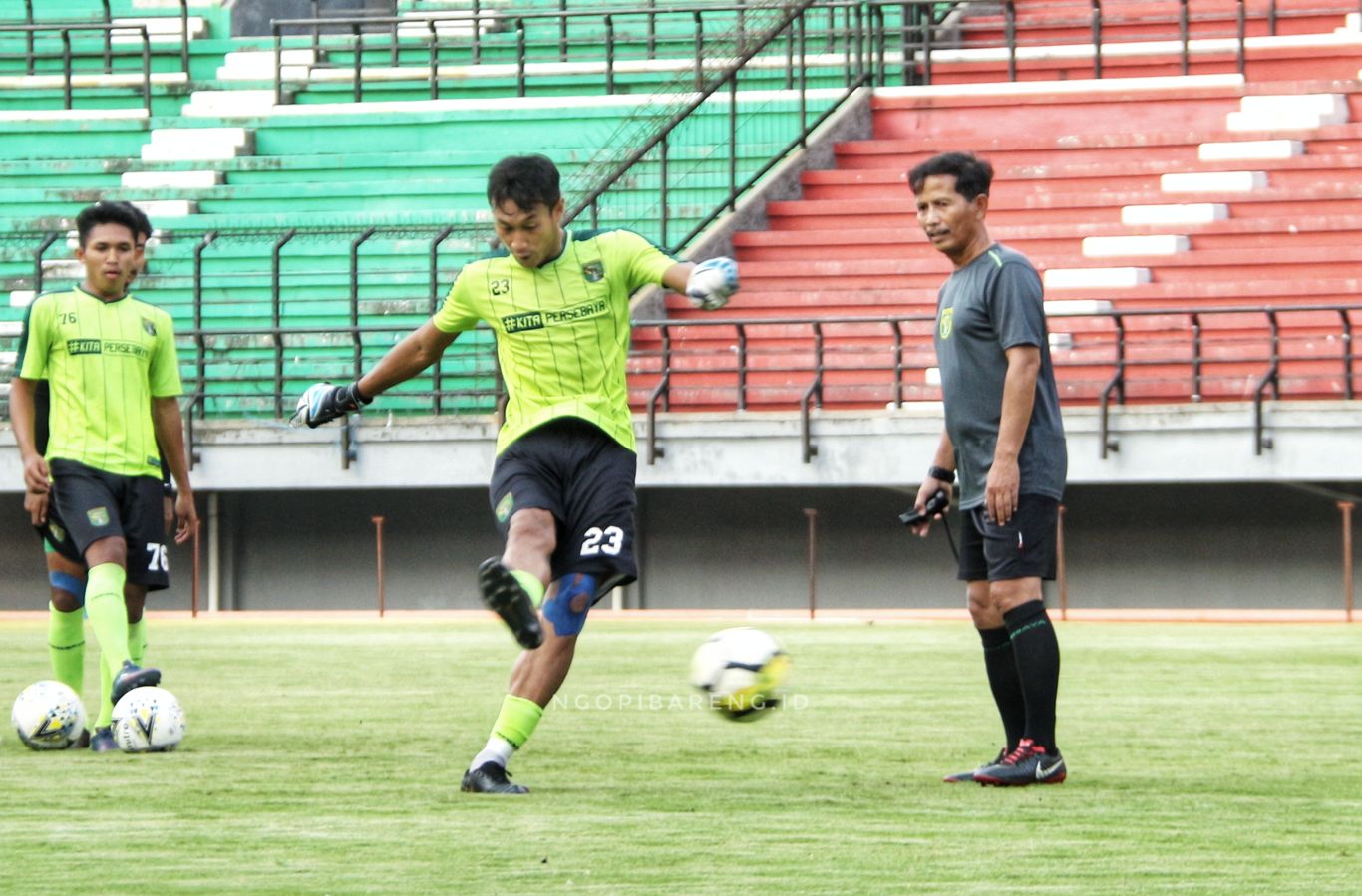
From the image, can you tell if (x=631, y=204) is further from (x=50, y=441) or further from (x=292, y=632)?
(x=50, y=441)

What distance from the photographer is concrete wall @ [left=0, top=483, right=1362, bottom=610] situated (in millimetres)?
21141

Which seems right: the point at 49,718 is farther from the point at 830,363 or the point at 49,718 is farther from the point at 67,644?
the point at 830,363

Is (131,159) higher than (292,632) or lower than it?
higher

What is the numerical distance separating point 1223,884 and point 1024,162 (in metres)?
19.5

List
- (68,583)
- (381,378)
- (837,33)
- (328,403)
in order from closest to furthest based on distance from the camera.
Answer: (381,378)
(328,403)
(68,583)
(837,33)

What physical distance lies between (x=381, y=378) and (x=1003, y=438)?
6.00 feet

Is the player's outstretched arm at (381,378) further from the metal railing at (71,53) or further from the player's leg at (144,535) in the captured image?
the metal railing at (71,53)

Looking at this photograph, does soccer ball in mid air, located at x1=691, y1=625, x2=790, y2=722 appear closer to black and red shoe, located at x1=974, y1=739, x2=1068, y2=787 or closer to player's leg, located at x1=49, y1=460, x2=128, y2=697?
black and red shoe, located at x1=974, y1=739, x2=1068, y2=787

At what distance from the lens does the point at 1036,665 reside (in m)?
7.02

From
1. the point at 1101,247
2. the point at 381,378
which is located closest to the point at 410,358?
the point at 381,378

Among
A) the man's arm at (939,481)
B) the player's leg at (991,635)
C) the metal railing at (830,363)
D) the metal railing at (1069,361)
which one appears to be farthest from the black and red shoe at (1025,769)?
→ the metal railing at (830,363)

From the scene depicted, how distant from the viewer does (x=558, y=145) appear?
25172mm

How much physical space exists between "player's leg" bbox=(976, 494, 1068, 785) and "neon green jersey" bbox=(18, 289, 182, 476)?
3162 mm

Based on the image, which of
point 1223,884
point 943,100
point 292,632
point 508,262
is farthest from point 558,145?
point 1223,884
